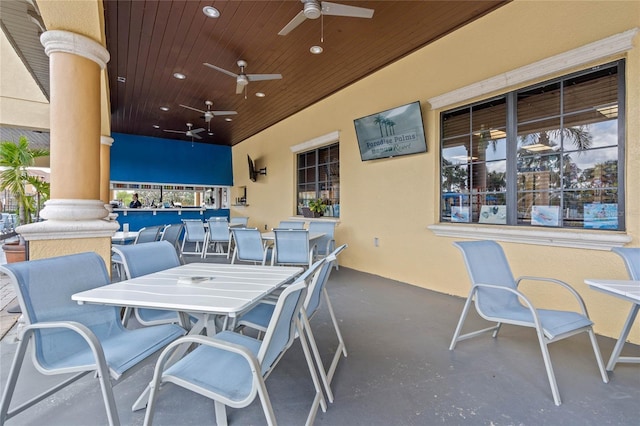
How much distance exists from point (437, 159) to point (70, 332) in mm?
4026

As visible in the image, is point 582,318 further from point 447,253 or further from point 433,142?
point 433,142

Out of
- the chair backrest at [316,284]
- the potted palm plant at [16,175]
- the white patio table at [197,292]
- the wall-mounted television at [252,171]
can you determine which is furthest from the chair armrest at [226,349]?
the wall-mounted television at [252,171]

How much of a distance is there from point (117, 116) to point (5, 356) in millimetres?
6623

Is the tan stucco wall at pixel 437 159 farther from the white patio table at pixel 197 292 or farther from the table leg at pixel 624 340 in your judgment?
the white patio table at pixel 197 292

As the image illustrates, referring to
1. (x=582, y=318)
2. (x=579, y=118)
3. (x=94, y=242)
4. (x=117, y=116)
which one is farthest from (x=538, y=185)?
(x=117, y=116)

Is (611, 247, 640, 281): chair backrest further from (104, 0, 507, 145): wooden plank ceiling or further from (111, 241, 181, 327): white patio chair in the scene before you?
(111, 241, 181, 327): white patio chair

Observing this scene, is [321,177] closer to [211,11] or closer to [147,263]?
[211,11]

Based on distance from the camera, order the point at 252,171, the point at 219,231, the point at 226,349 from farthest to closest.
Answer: the point at 252,171 → the point at 219,231 → the point at 226,349

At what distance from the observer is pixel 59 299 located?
1507 millimetres

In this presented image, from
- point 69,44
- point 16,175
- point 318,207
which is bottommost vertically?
point 318,207

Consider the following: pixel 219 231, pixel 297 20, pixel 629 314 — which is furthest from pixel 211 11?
pixel 629 314

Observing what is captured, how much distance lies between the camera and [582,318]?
6.42 feet

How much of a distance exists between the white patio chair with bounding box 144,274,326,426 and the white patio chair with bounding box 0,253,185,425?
0.98 ft

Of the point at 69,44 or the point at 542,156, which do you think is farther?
the point at 542,156
